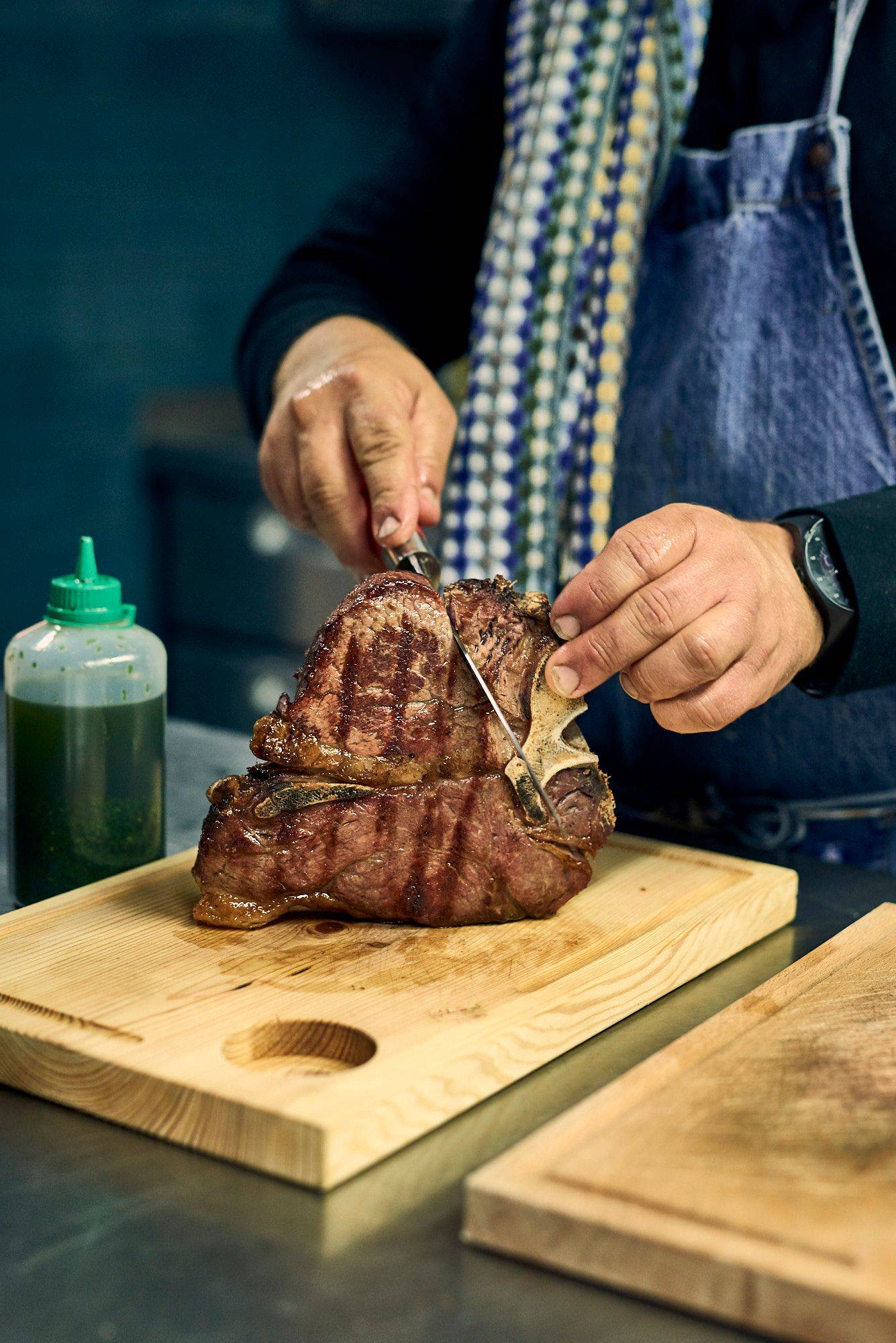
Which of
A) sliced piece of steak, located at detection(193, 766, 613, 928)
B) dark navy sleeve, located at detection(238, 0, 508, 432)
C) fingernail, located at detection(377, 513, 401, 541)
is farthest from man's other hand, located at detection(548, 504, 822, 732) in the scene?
dark navy sleeve, located at detection(238, 0, 508, 432)

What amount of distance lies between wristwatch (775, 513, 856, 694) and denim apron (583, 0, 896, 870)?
322 millimetres

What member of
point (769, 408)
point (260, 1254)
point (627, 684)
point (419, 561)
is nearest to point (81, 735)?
point (419, 561)

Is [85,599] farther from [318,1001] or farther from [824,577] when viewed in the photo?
[824,577]

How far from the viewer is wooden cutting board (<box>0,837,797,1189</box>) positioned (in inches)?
40.1

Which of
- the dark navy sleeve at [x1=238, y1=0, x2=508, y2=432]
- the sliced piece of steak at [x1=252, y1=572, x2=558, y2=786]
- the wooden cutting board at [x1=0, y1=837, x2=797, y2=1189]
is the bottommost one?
the wooden cutting board at [x1=0, y1=837, x2=797, y2=1189]

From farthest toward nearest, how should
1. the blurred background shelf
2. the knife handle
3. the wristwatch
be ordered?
the blurred background shelf
the knife handle
the wristwatch

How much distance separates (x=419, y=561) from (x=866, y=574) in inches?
18.7

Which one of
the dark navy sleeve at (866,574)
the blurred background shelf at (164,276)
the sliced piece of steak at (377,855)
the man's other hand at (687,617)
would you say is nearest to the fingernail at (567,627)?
the man's other hand at (687,617)

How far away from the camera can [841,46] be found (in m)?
1.72

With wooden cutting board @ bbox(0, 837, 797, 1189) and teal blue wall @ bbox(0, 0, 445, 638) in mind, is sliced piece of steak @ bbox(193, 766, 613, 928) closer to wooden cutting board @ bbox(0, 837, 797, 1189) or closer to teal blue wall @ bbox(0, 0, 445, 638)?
wooden cutting board @ bbox(0, 837, 797, 1189)

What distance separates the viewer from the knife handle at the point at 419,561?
1610 millimetres

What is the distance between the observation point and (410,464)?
168cm

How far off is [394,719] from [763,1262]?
721mm

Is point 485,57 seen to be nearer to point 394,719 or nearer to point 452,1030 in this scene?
point 394,719
